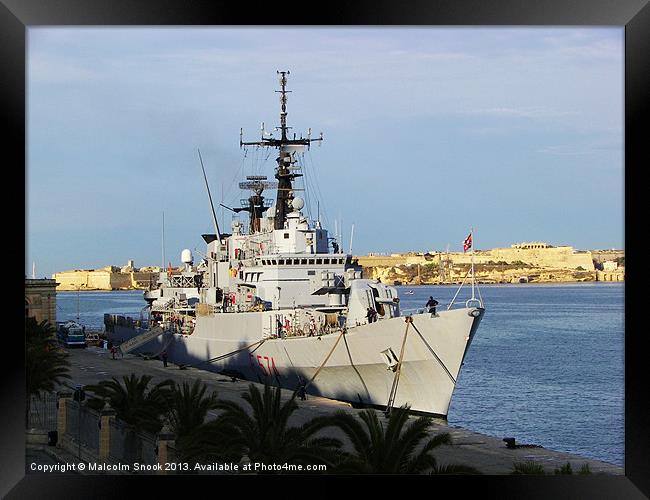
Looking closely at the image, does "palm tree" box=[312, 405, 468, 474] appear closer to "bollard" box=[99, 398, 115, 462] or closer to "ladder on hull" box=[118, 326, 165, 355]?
"bollard" box=[99, 398, 115, 462]

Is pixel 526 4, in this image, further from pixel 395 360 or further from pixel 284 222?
pixel 284 222

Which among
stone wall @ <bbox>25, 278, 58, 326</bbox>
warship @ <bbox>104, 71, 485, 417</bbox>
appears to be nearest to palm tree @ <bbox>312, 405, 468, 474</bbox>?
warship @ <bbox>104, 71, 485, 417</bbox>

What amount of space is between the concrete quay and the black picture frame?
48.6 inches

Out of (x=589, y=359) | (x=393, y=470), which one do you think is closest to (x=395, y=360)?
(x=393, y=470)

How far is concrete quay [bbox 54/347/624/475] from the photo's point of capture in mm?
12836

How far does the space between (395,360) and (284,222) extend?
6.00 m

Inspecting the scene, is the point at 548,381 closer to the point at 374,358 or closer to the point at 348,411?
the point at 374,358

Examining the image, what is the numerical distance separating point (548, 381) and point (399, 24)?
72.2 ft

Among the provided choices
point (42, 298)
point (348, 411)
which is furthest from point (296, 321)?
point (42, 298)

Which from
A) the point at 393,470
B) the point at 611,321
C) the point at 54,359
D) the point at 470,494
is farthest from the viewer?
the point at 611,321

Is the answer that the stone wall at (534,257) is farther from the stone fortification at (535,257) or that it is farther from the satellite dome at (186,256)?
the satellite dome at (186,256)

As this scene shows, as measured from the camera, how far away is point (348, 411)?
14758 millimetres
